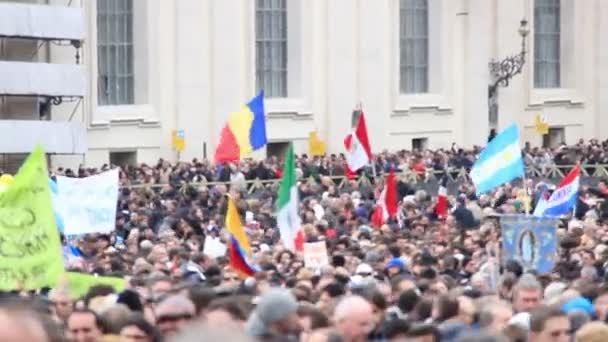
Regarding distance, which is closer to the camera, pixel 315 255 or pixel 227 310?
pixel 227 310

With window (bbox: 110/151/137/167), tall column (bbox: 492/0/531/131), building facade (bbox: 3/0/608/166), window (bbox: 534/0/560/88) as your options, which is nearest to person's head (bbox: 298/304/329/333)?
building facade (bbox: 3/0/608/166)

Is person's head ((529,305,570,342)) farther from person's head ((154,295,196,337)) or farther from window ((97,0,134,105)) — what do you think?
window ((97,0,134,105))

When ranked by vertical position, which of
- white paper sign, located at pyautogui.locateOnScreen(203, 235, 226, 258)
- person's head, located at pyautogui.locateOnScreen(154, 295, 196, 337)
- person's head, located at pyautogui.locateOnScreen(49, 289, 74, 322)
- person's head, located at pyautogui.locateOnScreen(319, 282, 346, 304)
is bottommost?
white paper sign, located at pyautogui.locateOnScreen(203, 235, 226, 258)

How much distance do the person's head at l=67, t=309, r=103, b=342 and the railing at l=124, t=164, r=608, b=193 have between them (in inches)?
1131

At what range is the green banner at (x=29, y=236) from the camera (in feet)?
48.4

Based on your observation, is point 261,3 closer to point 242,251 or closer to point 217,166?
point 217,166

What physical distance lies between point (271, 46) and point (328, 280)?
4138cm

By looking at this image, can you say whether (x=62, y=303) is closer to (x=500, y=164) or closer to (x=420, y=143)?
(x=500, y=164)

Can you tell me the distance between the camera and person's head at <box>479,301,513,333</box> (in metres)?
11.8

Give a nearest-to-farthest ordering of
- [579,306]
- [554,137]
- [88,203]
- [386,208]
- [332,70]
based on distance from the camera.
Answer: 1. [579,306]
2. [88,203]
3. [386,208]
4. [332,70]
5. [554,137]

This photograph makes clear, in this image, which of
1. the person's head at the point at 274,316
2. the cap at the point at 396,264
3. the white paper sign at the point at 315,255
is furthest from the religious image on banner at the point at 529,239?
the person's head at the point at 274,316

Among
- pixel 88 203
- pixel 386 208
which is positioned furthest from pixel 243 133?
pixel 88 203

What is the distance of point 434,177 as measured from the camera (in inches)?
1838

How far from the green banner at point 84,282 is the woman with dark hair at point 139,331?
3.55 m
